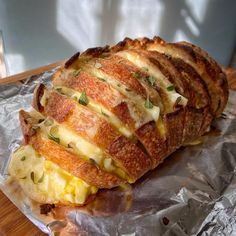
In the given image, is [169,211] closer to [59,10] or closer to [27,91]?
[27,91]

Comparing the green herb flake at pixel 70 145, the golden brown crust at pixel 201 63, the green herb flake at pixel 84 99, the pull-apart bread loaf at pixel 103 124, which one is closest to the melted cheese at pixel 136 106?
the pull-apart bread loaf at pixel 103 124

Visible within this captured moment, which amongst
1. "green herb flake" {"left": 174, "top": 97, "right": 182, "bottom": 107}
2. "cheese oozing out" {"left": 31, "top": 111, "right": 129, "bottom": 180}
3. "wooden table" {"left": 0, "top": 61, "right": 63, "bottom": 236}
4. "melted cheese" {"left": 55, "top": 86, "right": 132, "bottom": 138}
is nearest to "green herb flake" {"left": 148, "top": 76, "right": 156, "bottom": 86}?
"green herb flake" {"left": 174, "top": 97, "right": 182, "bottom": 107}

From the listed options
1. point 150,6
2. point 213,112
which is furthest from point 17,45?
point 213,112

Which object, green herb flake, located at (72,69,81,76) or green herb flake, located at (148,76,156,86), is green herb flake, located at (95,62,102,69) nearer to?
green herb flake, located at (72,69,81,76)

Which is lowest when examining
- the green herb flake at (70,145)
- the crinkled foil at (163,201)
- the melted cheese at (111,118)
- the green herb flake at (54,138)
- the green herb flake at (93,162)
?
the crinkled foil at (163,201)

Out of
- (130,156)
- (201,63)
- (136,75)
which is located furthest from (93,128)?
(201,63)

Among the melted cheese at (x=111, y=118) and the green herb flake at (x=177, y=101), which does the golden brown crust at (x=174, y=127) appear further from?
the melted cheese at (x=111, y=118)
